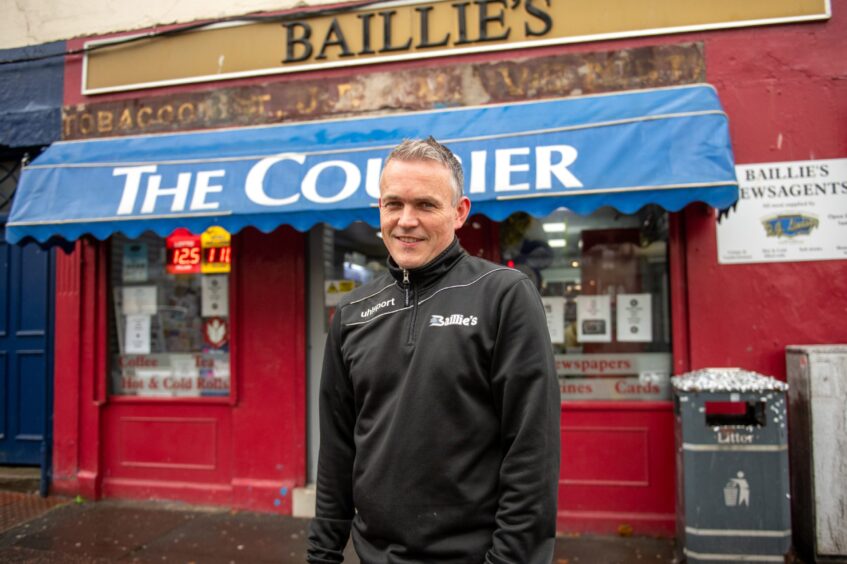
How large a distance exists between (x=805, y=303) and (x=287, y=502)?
181 inches

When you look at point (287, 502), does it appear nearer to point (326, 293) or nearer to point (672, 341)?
point (326, 293)

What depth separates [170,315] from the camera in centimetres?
600

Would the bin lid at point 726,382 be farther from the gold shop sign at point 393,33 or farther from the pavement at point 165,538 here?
the gold shop sign at point 393,33

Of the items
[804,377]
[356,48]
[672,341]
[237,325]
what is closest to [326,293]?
[237,325]

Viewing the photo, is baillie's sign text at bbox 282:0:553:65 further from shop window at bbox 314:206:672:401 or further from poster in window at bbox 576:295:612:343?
poster in window at bbox 576:295:612:343

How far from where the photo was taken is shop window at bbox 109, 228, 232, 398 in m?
5.80

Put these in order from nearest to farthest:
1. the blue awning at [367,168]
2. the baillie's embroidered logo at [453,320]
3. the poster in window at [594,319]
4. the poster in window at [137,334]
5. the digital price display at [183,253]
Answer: the baillie's embroidered logo at [453,320], the blue awning at [367,168], the poster in window at [594,319], the digital price display at [183,253], the poster in window at [137,334]

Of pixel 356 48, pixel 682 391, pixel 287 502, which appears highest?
pixel 356 48

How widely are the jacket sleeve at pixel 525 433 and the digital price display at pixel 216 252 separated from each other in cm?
453

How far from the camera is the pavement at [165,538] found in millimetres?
4457

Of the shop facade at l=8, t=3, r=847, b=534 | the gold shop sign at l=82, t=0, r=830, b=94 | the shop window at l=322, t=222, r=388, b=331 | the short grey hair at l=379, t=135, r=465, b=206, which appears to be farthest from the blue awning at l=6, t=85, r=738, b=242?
the short grey hair at l=379, t=135, r=465, b=206

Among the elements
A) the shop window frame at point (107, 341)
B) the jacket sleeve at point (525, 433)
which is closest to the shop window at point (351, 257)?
the shop window frame at point (107, 341)

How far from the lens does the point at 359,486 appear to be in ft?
5.91

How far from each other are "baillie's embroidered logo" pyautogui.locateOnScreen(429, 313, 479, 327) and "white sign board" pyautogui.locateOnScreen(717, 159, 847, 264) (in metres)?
3.75
